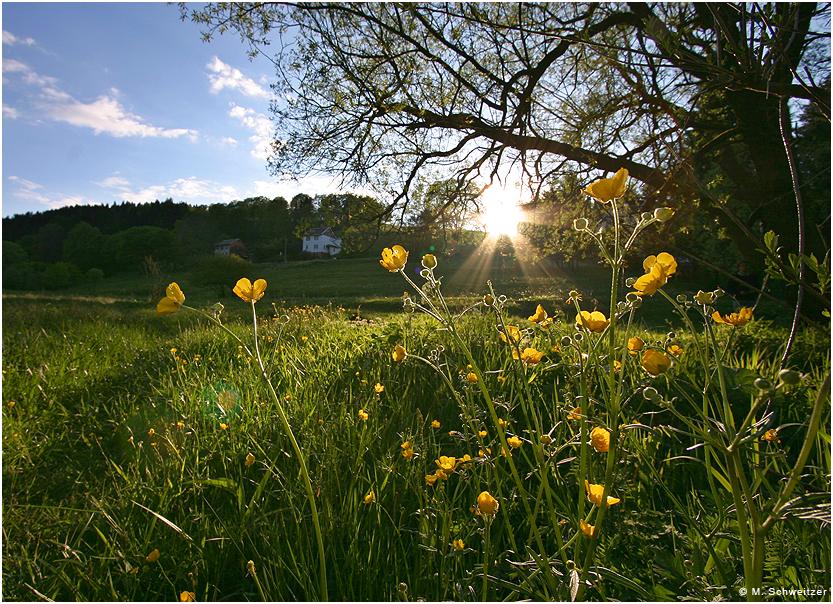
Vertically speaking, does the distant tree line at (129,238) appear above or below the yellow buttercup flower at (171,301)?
above

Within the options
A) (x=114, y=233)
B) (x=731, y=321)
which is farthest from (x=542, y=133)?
(x=114, y=233)

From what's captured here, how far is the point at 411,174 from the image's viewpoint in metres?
5.94

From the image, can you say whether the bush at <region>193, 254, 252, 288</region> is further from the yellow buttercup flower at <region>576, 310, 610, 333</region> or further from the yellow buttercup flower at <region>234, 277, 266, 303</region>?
the yellow buttercup flower at <region>576, 310, 610, 333</region>

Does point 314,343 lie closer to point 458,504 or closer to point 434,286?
point 458,504

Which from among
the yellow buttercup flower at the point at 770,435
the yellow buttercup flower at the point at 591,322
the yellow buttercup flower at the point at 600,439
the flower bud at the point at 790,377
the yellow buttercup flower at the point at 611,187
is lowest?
the yellow buttercup flower at the point at 770,435

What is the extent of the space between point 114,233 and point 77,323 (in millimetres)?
45356

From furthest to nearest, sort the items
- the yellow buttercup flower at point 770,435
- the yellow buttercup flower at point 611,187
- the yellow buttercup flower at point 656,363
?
the yellow buttercup flower at point 770,435 < the yellow buttercup flower at point 611,187 < the yellow buttercup flower at point 656,363

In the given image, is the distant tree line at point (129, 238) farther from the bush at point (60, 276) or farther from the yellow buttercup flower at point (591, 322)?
the yellow buttercup flower at point (591, 322)

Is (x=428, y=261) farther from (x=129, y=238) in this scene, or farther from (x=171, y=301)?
(x=129, y=238)

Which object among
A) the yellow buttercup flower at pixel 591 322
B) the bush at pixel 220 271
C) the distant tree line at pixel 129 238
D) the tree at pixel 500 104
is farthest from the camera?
the distant tree line at pixel 129 238

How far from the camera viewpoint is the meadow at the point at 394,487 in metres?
1.07

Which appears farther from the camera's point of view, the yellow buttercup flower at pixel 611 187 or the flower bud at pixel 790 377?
the yellow buttercup flower at pixel 611 187

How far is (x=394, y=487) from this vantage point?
154 centimetres

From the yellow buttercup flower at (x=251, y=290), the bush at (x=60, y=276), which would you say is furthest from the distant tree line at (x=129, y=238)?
the yellow buttercup flower at (x=251, y=290)
